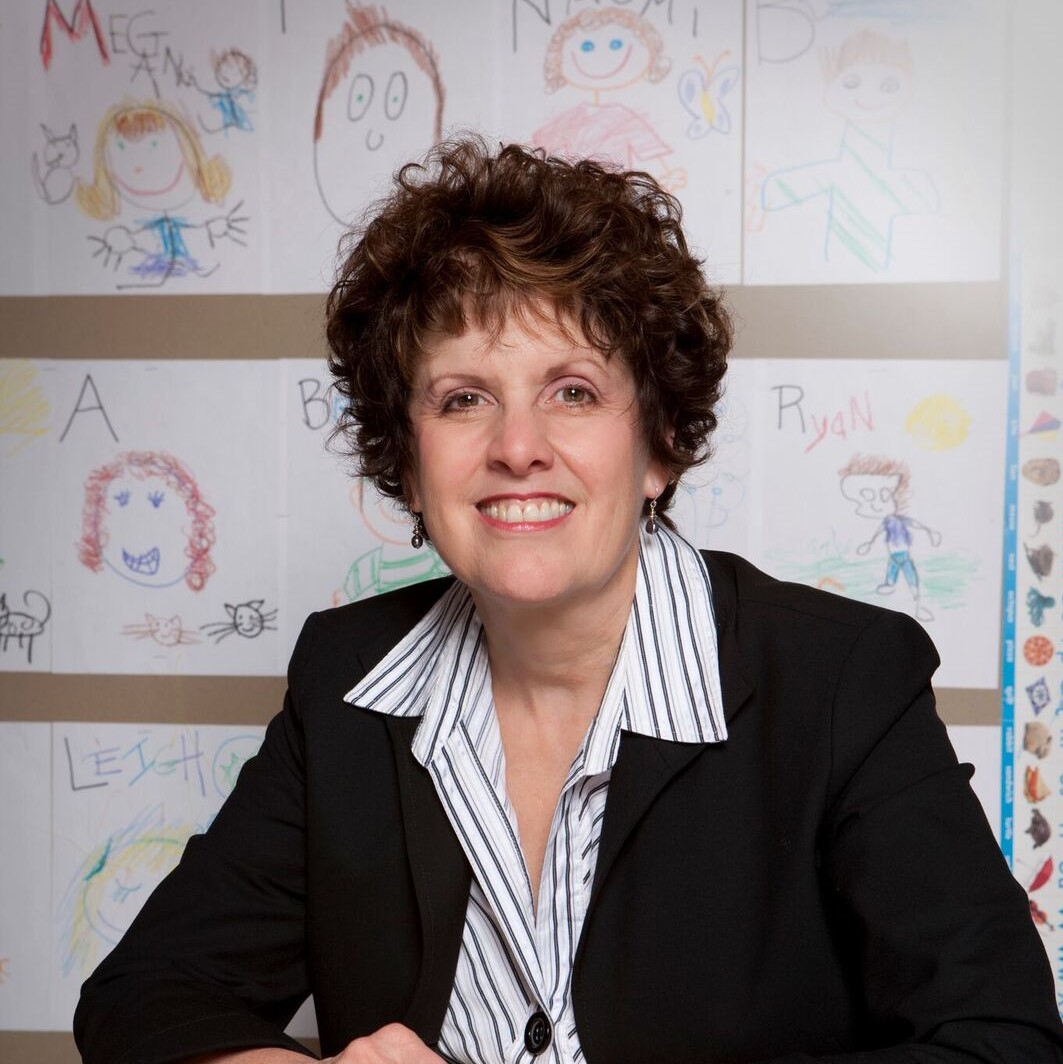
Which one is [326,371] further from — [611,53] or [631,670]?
[631,670]

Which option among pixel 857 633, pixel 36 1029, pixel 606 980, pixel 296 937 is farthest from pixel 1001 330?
pixel 36 1029

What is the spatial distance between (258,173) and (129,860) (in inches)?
51.3

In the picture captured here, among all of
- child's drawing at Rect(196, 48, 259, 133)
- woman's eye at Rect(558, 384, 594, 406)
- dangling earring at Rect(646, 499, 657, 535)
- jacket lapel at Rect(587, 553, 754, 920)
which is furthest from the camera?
child's drawing at Rect(196, 48, 259, 133)

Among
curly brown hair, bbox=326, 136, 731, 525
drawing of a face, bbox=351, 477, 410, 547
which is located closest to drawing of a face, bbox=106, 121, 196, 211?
drawing of a face, bbox=351, 477, 410, 547

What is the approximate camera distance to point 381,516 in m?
2.27

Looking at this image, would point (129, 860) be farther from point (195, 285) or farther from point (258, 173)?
point (258, 173)

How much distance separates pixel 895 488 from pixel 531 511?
999 millimetres

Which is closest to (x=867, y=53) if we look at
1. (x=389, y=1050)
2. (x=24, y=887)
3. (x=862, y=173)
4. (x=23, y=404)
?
(x=862, y=173)

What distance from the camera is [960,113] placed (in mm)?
2117

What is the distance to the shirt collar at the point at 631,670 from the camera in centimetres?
137

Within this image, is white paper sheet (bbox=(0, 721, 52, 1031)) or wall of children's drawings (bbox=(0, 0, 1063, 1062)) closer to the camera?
wall of children's drawings (bbox=(0, 0, 1063, 1062))

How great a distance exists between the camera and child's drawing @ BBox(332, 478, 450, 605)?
226cm

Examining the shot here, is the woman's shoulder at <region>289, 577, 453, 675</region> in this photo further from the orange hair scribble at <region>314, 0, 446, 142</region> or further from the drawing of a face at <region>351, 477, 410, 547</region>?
the orange hair scribble at <region>314, 0, 446, 142</region>

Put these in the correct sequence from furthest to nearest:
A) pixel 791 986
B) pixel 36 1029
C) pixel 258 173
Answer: pixel 36 1029
pixel 258 173
pixel 791 986
